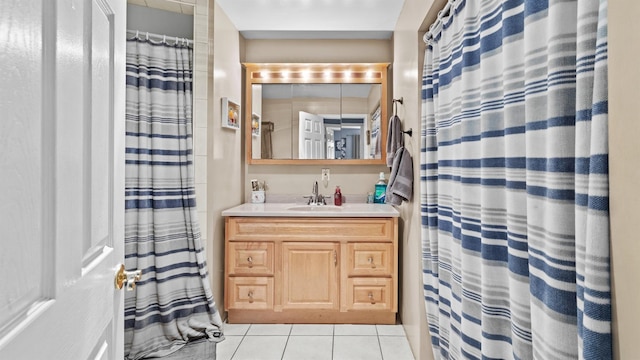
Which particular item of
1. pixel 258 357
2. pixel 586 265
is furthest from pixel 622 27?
pixel 258 357

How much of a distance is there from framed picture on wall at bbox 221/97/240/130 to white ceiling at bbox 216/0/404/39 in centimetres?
67

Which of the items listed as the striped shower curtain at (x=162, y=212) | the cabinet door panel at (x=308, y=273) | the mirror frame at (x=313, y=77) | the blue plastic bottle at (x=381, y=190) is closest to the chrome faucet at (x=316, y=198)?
the mirror frame at (x=313, y=77)

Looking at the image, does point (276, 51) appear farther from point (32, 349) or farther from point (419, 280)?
point (32, 349)


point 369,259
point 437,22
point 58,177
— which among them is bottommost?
point 369,259

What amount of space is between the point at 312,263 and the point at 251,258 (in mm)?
455

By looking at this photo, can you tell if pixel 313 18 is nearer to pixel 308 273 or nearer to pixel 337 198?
pixel 337 198

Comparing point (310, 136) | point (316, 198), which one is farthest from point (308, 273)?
point (310, 136)

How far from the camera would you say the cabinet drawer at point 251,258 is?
9.08 feet

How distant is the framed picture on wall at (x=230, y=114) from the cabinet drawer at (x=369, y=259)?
1.30m

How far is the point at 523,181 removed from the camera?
3.62 ft

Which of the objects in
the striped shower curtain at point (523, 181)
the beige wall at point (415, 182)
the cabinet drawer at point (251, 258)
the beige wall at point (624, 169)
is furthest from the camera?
the cabinet drawer at point (251, 258)

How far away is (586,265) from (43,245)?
0.94 m

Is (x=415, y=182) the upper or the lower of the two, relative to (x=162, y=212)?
upper

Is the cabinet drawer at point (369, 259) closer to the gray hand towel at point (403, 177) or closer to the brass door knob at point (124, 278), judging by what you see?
the gray hand towel at point (403, 177)
